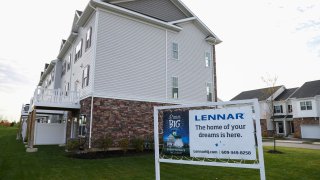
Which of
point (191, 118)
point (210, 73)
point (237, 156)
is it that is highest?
point (210, 73)

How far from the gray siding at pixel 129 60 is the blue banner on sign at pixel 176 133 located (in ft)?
32.1

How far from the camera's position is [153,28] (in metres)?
19.0

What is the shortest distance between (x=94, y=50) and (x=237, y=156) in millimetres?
12764

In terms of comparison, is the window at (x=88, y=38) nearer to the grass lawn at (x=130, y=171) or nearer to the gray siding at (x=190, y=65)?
the gray siding at (x=190, y=65)

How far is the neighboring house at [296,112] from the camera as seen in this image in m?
36.0

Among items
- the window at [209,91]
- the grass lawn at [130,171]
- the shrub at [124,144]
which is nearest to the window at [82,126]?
the shrub at [124,144]

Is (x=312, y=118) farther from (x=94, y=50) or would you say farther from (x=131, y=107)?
(x=94, y=50)

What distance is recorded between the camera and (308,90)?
126 ft

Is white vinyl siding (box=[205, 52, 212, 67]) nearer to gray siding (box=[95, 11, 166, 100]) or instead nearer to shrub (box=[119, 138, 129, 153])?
gray siding (box=[95, 11, 166, 100])

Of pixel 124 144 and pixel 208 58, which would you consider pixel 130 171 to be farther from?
pixel 208 58

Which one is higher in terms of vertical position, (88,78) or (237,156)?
(88,78)

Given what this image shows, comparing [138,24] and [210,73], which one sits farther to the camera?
[210,73]

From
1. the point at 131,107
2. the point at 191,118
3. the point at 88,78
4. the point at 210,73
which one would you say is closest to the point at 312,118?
the point at 210,73

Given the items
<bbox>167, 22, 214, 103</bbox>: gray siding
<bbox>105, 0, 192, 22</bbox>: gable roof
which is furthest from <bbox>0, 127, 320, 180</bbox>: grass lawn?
<bbox>105, 0, 192, 22</bbox>: gable roof
